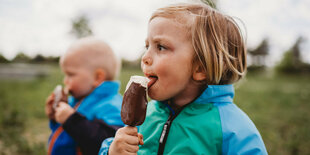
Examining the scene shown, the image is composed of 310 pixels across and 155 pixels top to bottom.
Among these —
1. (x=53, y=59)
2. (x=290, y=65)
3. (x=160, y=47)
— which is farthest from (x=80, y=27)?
(x=160, y=47)

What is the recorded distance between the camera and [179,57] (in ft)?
4.57

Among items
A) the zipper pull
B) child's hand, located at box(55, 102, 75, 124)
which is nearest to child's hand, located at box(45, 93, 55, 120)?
child's hand, located at box(55, 102, 75, 124)

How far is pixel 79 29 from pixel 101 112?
118 ft

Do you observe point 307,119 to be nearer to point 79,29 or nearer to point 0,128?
point 0,128

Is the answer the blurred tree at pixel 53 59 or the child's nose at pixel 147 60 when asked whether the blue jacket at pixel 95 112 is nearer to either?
the child's nose at pixel 147 60

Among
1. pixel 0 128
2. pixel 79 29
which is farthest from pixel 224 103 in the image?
pixel 79 29

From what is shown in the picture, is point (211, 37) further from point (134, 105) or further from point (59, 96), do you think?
point (59, 96)

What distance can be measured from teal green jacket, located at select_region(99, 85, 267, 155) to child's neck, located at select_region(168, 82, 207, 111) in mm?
52

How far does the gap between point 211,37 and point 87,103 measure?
146 centimetres

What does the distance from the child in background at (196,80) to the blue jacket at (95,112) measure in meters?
0.60

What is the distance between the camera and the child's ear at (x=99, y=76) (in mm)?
2512

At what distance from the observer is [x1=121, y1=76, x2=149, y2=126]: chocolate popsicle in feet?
4.04

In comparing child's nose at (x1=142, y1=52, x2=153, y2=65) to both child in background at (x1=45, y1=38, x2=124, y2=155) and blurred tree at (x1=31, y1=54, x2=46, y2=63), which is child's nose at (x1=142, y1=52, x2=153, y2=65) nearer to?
child in background at (x1=45, y1=38, x2=124, y2=155)

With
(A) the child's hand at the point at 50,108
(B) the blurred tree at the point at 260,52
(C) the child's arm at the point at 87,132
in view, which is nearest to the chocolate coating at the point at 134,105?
(C) the child's arm at the point at 87,132
